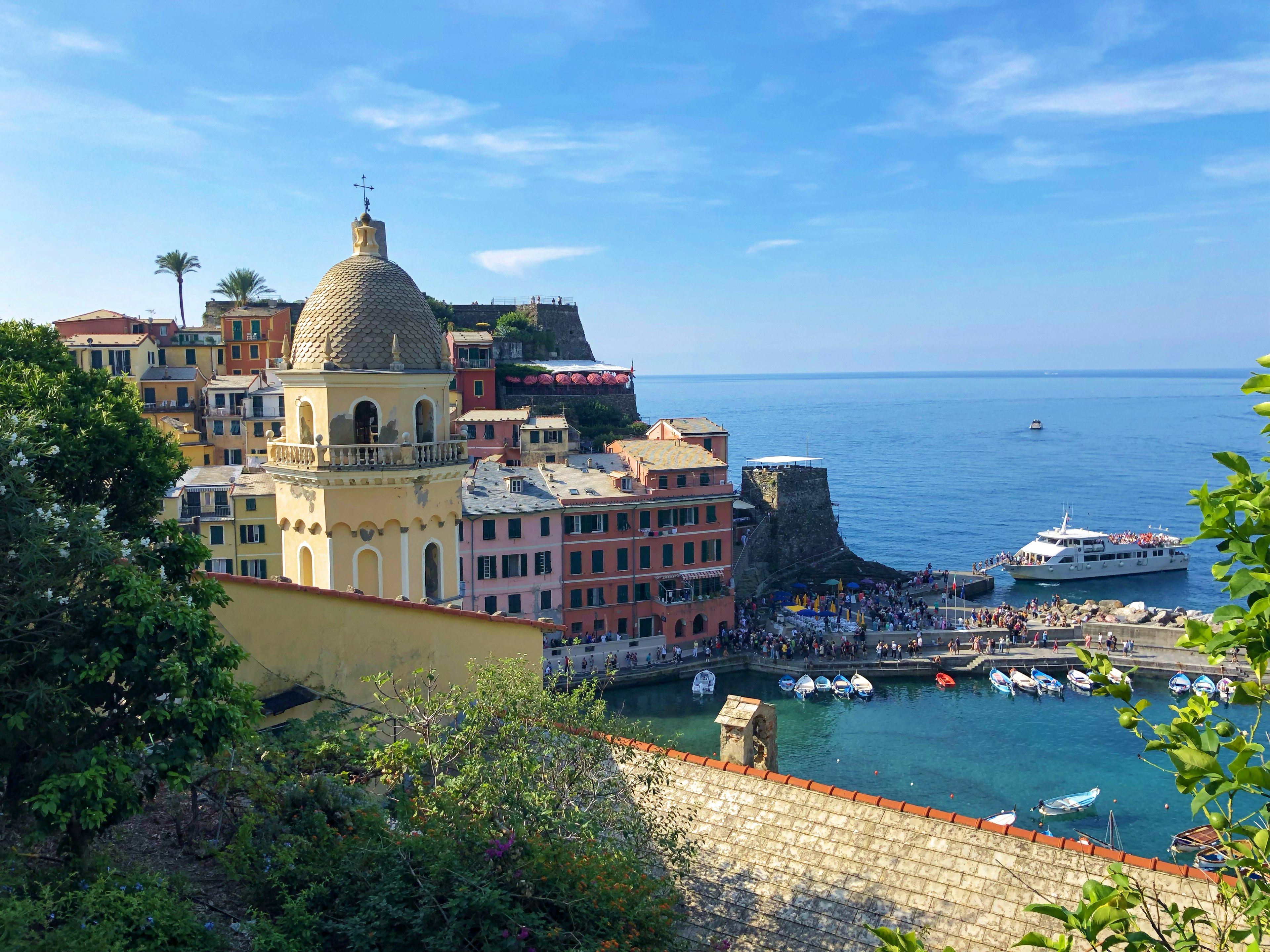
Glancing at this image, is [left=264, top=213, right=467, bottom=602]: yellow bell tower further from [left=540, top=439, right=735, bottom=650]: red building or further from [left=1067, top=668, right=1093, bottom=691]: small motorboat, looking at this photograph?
[left=1067, top=668, right=1093, bottom=691]: small motorboat

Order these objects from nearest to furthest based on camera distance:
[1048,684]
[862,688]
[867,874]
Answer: [867,874], [862,688], [1048,684]

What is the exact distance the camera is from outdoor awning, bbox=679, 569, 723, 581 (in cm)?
5366

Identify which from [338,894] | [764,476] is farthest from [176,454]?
[764,476]

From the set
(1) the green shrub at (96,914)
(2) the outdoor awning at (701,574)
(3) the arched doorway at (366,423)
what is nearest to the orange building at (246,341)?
(2) the outdoor awning at (701,574)

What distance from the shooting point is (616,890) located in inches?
407

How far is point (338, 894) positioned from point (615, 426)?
7323cm

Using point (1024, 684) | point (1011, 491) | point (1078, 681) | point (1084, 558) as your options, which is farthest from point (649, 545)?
point (1011, 491)

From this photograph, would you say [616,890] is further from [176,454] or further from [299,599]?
[176,454]

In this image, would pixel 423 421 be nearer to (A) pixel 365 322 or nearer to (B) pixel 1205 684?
(A) pixel 365 322

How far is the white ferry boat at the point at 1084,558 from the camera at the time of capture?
73.8 meters

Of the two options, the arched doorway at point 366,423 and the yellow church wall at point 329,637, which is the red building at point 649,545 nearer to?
the arched doorway at point 366,423

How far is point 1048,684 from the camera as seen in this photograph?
49812 mm

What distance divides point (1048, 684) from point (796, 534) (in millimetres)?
22836

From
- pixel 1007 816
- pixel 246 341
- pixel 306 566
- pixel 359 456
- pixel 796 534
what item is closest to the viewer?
pixel 359 456
